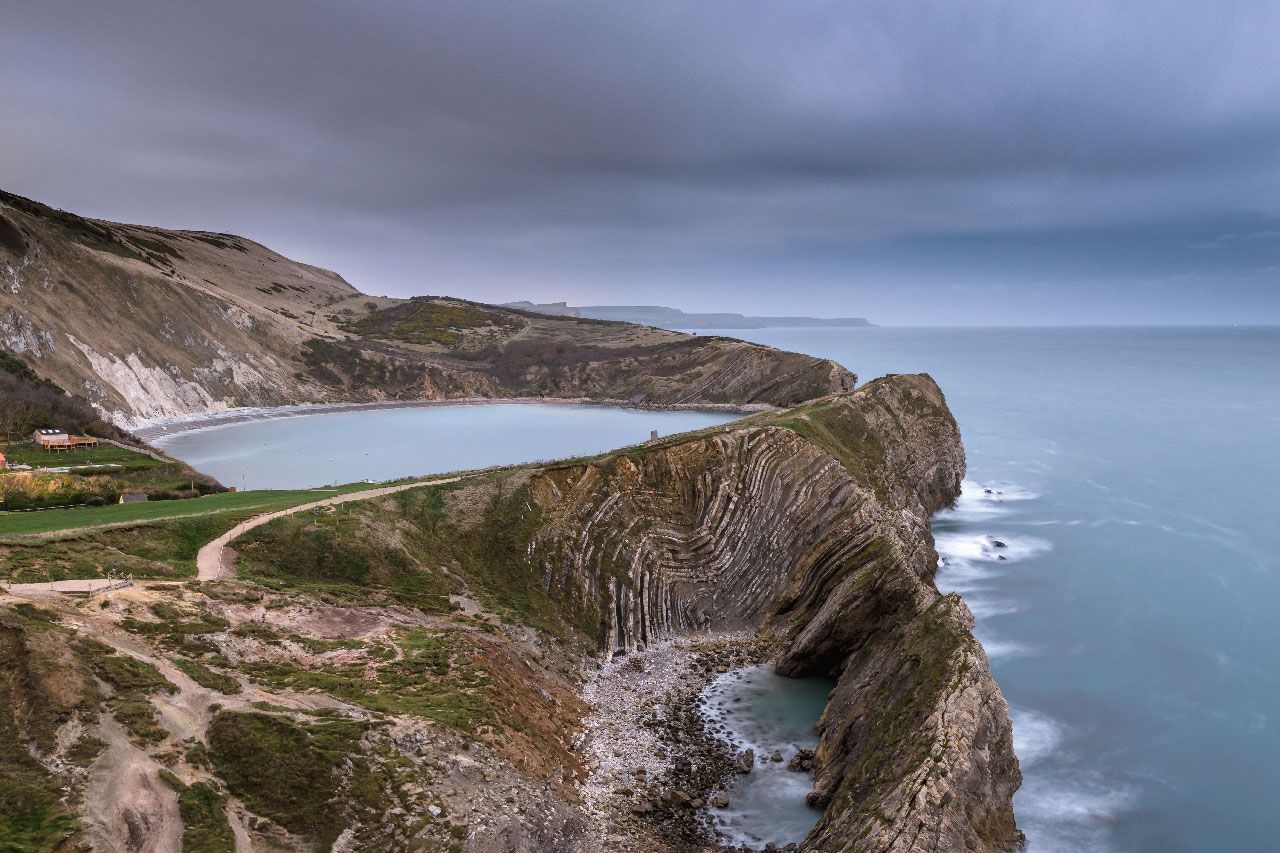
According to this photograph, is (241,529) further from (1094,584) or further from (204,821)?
(1094,584)

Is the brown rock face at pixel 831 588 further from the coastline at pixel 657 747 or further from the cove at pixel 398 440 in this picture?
the cove at pixel 398 440

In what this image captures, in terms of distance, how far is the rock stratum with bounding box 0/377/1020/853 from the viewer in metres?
18.2

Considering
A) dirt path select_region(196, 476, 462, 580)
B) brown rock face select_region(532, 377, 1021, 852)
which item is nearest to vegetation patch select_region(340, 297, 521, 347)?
dirt path select_region(196, 476, 462, 580)

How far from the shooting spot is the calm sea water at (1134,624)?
28.6m

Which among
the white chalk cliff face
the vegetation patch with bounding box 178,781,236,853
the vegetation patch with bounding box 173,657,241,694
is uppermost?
the white chalk cliff face

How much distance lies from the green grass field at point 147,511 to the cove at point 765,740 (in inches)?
940

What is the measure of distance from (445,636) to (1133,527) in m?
59.9

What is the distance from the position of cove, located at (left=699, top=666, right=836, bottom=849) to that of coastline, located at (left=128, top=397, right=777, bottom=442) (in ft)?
243

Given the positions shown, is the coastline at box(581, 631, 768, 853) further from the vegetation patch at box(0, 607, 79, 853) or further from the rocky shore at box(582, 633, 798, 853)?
the vegetation patch at box(0, 607, 79, 853)

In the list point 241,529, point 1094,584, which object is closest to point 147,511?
point 241,529

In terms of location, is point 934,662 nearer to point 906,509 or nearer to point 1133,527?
point 906,509

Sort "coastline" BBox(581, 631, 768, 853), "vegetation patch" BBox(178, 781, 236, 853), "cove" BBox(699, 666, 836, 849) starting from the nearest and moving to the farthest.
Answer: "vegetation patch" BBox(178, 781, 236, 853) → "coastline" BBox(581, 631, 768, 853) → "cove" BBox(699, 666, 836, 849)

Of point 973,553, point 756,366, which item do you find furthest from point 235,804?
point 756,366

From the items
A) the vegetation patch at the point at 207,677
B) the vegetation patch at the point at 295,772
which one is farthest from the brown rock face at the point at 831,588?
the vegetation patch at the point at 207,677
